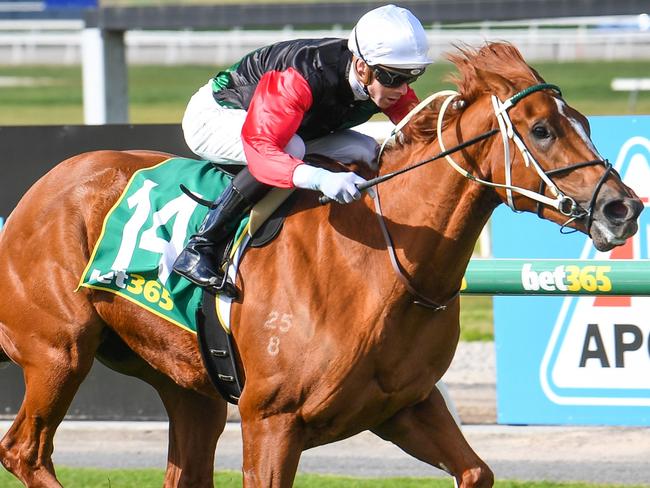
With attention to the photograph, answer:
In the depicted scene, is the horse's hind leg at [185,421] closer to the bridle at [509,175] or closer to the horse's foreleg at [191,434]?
the horse's foreleg at [191,434]

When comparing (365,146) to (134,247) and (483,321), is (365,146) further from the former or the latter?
(483,321)

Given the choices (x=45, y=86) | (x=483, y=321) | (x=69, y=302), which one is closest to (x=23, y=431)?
(x=69, y=302)

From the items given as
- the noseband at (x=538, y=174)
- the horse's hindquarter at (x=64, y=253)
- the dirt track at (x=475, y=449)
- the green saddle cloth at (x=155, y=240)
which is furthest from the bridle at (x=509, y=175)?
the dirt track at (x=475, y=449)

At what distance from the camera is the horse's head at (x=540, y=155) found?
11.4ft

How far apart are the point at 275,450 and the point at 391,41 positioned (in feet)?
4.31

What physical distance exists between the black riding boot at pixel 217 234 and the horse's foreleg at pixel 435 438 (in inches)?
27.4

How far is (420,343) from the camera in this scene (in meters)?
3.95

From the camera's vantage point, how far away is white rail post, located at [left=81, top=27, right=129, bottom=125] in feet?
25.4

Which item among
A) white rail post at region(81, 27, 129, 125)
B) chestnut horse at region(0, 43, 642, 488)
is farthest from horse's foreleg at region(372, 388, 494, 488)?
white rail post at region(81, 27, 129, 125)

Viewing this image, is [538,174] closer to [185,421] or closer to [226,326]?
[226,326]

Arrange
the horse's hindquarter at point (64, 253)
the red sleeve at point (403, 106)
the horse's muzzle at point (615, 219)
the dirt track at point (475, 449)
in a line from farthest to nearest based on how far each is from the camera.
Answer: the dirt track at point (475, 449), the horse's hindquarter at point (64, 253), the red sleeve at point (403, 106), the horse's muzzle at point (615, 219)

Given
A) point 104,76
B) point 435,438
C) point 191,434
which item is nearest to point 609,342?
point 435,438

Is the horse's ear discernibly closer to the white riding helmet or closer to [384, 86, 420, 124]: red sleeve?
the white riding helmet

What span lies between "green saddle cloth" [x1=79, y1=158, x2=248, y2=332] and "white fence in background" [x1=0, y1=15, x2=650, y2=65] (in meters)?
21.2
